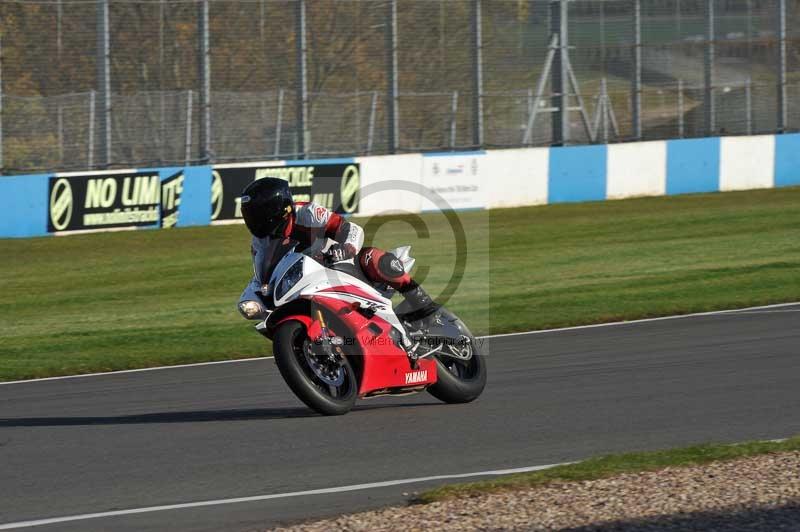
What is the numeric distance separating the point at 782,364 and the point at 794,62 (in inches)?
893

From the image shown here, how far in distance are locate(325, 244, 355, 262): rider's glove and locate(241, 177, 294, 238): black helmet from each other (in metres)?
0.35

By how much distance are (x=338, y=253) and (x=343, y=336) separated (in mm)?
543

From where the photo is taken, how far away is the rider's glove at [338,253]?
345 inches

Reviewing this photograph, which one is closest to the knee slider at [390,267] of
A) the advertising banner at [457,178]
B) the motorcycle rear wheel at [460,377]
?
the motorcycle rear wheel at [460,377]

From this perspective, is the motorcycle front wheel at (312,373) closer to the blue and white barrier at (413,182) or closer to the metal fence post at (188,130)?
the blue and white barrier at (413,182)

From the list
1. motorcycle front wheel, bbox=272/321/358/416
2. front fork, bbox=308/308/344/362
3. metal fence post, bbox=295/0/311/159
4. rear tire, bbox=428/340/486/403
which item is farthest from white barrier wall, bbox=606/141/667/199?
front fork, bbox=308/308/344/362

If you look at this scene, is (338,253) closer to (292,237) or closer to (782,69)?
(292,237)

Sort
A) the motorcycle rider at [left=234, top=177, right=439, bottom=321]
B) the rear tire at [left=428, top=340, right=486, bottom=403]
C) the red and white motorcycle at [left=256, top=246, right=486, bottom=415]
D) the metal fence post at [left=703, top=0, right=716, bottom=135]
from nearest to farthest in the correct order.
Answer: the red and white motorcycle at [left=256, top=246, right=486, bottom=415] < the motorcycle rider at [left=234, top=177, right=439, bottom=321] < the rear tire at [left=428, top=340, right=486, bottom=403] < the metal fence post at [left=703, top=0, right=716, bottom=135]

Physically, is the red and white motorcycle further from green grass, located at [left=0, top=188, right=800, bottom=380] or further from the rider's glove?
green grass, located at [left=0, top=188, right=800, bottom=380]

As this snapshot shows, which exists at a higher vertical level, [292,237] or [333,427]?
[292,237]

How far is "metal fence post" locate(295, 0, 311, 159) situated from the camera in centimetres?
2462

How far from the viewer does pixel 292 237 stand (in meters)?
8.95

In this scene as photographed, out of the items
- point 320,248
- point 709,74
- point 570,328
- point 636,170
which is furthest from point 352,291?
point 709,74

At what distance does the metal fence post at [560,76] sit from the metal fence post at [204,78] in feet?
26.3
